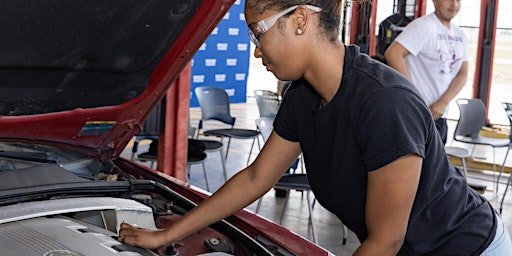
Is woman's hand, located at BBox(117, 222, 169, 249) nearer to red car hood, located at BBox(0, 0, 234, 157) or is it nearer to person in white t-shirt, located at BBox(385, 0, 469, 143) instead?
red car hood, located at BBox(0, 0, 234, 157)

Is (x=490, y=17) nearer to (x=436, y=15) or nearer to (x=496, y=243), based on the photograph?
(x=436, y=15)

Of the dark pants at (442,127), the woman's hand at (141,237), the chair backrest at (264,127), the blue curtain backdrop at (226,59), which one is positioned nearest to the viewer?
the woman's hand at (141,237)

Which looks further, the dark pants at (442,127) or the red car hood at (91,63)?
the dark pants at (442,127)

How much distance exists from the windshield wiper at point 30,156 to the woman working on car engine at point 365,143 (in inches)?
28.4

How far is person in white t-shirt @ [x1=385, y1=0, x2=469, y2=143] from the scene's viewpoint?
151 inches

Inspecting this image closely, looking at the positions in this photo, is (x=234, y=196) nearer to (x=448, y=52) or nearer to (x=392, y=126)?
(x=392, y=126)

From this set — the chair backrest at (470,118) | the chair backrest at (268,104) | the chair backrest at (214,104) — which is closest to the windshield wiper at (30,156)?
the chair backrest at (268,104)

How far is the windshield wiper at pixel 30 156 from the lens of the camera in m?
2.18

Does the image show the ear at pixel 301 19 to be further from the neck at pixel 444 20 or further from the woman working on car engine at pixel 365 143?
the neck at pixel 444 20

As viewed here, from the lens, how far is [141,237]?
1.67 meters

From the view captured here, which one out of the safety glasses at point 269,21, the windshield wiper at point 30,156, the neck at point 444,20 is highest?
the neck at point 444,20

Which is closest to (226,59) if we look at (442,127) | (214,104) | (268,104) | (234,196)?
(214,104)

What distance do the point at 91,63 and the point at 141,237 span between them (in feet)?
2.03

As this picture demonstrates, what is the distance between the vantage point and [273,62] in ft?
4.53
